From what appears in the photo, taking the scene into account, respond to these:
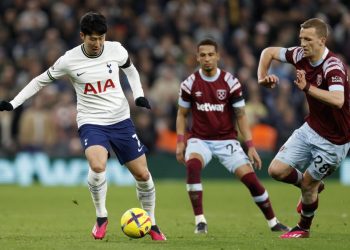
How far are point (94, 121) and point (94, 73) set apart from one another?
54 centimetres

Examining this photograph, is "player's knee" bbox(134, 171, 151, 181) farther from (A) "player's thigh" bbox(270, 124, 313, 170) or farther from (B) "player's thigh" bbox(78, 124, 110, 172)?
(A) "player's thigh" bbox(270, 124, 313, 170)

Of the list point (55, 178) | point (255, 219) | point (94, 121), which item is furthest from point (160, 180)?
point (94, 121)

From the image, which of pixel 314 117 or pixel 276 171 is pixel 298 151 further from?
pixel 314 117

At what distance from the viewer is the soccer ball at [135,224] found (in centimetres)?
1014

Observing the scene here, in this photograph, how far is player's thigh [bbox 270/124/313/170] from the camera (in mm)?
10820

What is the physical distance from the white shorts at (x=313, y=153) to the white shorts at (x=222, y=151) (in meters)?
1.07

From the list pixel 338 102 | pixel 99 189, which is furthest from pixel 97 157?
pixel 338 102

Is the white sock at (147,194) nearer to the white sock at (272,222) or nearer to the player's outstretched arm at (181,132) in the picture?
the player's outstretched arm at (181,132)

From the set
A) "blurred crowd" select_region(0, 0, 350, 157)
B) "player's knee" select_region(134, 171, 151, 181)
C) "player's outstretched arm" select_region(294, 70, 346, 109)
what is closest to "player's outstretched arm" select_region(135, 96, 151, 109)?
"player's knee" select_region(134, 171, 151, 181)

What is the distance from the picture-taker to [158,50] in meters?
22.6

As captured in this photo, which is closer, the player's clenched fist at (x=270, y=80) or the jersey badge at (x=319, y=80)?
the player's clenched fist at (x=270, y=80)

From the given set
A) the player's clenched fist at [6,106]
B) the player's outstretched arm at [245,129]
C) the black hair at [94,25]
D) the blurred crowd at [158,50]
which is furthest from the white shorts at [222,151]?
the blurred crowd at [158,50]

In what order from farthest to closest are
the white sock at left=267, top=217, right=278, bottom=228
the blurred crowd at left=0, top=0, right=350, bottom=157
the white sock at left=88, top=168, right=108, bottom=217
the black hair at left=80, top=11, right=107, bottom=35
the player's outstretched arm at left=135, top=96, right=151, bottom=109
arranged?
1. the blurred crowd at left=0, top=0, right=350, bottom=157
2. the white sock at left=267, top=217, right=278, bottom=228
3. the player's outstretched arm at left=135, top=96, right=151, bottom=109
4. the white sock at left=88, top=168, right=108, bottom=217
5. the black hair at left=80, top=11, right=107, bottom=35

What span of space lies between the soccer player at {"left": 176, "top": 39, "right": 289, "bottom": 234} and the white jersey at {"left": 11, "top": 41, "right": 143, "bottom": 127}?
1610 mm
